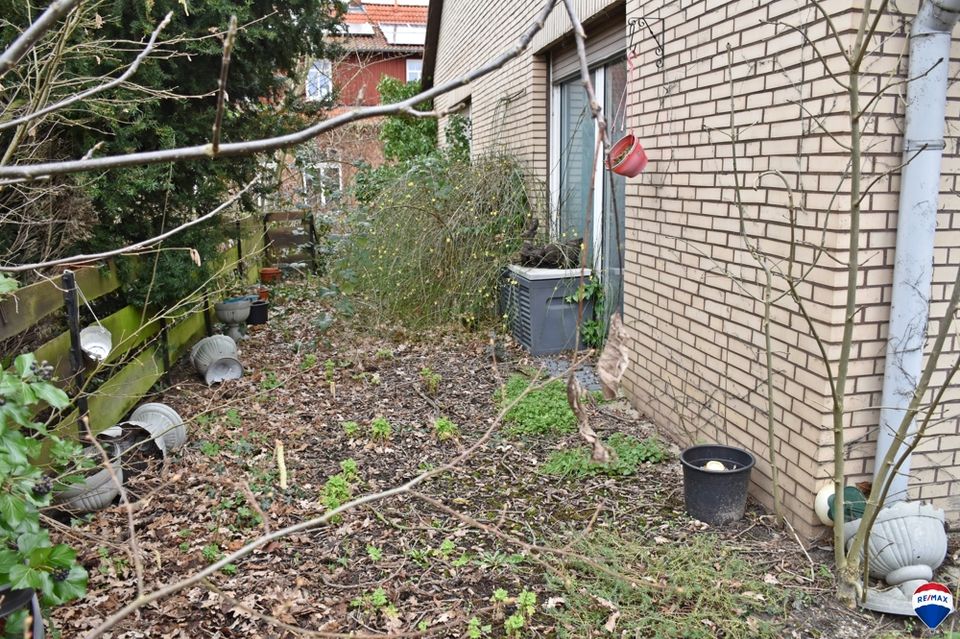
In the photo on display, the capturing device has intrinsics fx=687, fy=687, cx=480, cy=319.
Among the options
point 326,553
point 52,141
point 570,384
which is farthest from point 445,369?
point 570,384

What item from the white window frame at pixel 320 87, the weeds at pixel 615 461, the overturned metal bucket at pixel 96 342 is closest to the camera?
the weeds at pixel 615 461

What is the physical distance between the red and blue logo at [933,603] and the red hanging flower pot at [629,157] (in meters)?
2.75

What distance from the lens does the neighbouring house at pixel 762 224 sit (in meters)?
2.79

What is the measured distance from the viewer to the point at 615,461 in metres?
3.80

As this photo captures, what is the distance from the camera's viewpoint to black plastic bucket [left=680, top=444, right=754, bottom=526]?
126 inches

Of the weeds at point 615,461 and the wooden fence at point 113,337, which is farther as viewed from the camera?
the weeds at point 615,461

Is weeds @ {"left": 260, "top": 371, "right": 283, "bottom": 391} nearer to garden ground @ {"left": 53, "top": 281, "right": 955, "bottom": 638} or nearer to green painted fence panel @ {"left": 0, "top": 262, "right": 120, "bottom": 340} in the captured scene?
garden ground @ {"left": 53, "top": 281, "right": 955, "bottom": 638}

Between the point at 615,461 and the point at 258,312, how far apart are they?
5.21 meters

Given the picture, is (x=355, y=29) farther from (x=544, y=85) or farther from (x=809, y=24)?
(x=809, y=24)

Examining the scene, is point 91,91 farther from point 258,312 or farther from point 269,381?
point 258,312

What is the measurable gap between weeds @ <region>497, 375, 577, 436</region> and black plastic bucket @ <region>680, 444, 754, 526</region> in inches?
50.5

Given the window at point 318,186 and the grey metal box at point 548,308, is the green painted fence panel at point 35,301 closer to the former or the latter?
the grey metal box at point 548,308

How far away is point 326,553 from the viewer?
10.4 ft

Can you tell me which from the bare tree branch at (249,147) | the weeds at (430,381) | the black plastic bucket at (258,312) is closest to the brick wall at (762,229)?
the weeds at (430,381)
